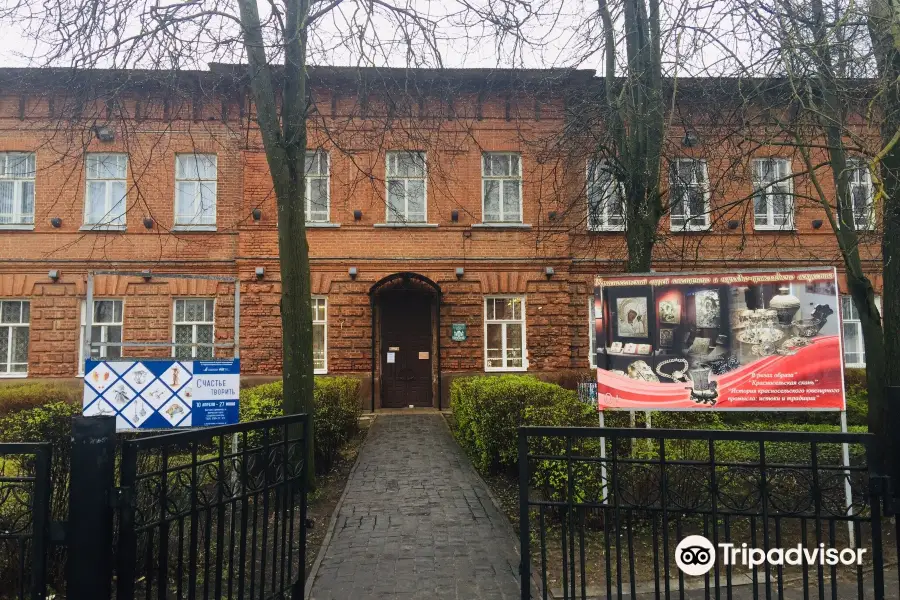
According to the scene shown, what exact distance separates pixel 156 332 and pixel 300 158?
404 inches

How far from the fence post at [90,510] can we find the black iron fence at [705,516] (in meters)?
2.09

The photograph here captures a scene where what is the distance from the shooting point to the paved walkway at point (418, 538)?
4594mm

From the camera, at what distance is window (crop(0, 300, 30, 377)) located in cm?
1553

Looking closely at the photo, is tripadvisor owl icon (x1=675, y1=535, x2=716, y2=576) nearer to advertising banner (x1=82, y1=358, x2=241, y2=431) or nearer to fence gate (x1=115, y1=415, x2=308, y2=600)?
fence gate (x1=115, y1=415, x2=308, y2=600)

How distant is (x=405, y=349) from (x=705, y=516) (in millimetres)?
12637

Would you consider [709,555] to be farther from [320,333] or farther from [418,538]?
[320,333]

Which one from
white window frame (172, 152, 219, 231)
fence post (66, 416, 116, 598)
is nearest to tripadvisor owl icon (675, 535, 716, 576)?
fence post (66, 416, 116, 598)

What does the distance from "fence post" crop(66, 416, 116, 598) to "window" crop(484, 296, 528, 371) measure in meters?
13.4

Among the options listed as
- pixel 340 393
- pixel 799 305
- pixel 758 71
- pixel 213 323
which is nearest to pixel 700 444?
pixel 799 305

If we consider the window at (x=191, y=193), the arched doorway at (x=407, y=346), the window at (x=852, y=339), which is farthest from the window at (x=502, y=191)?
the window at (x=852, y=339)

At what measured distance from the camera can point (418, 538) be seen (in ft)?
18.6

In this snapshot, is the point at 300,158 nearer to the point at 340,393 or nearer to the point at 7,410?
the point at 340,393

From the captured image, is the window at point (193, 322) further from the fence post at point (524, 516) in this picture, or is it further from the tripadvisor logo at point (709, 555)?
the tripadvisor logo at point (709, 555)

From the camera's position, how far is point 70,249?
15.6 meters
